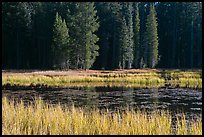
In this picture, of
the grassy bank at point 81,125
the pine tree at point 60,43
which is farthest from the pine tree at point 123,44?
the grassy bank at point 81,125

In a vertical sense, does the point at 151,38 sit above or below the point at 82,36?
above

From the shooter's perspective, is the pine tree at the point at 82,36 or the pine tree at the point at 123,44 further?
the pine tree at the point at 123,44

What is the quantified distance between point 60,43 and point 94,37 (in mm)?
5680

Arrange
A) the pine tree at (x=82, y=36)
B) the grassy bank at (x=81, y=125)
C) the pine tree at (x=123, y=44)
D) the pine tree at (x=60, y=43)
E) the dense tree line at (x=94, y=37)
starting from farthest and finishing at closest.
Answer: the pine tree at (x=123, y=44)
the dense tree line at (x=94, y=37)
the pine tree at (x=82, y=36)
the pine tree at (x=60, y=43)
the grassy bank at (x=81, y=125)

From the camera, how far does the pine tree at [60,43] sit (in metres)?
57.7

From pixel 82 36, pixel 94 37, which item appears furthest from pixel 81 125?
pixel 94 37

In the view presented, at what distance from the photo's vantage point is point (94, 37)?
6047cm

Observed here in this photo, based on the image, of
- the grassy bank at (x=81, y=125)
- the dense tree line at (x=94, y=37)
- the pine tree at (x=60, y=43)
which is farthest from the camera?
the dense tree line at (x=94, y=37)

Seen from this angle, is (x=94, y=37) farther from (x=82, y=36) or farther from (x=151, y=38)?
(x=151, y=38)

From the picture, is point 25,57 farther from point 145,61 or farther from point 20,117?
point 20,117

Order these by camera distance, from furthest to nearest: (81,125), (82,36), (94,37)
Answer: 1. (94,37)
2. (82,36)
3. (81,125)

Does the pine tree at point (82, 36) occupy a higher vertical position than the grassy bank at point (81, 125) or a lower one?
higher

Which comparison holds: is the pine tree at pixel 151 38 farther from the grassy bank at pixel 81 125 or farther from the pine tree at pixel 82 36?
the grassy bank at pixel 81 125

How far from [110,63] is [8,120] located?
2375 inches
